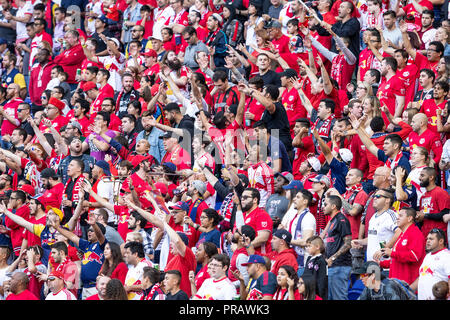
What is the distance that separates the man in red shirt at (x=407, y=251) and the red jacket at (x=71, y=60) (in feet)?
32.9

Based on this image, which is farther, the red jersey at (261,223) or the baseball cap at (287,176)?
the baseball cap at (287,176)

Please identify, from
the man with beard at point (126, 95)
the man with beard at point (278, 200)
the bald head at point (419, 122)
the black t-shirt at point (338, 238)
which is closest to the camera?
the black t-shirt at point (338, 238)

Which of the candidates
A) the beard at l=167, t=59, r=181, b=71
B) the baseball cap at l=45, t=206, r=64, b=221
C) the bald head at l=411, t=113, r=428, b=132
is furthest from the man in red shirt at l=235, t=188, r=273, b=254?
the beard at l=167, t=59, r=181, b=71

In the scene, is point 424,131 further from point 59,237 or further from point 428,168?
point 59,237

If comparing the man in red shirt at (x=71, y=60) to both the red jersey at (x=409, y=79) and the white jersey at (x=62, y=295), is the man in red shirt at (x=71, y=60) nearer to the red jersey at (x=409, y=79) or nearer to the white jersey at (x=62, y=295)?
the red jersey at (x=409, y=79)

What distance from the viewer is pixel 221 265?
1080 cm

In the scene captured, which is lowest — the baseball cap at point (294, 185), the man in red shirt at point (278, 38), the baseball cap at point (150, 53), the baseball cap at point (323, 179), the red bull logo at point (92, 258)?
the red bull logo at point (92, 258)

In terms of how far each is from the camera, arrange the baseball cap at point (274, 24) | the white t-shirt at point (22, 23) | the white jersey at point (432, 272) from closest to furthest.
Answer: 1. the white jersey at point (432, 272)
2. the baseball cap at point (274, 24)
3. the white t-shirt at point (22, 23)

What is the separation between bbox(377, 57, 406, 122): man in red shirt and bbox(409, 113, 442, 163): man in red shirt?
1501 mm

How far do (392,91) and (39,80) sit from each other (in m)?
7.62

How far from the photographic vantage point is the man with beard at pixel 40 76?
1908 centimetres

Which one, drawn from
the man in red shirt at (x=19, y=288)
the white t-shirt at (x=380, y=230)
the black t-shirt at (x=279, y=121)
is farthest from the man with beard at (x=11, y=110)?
the white t-shirt at (x=380, y=230)

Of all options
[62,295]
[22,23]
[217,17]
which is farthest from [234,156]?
[22,23]
